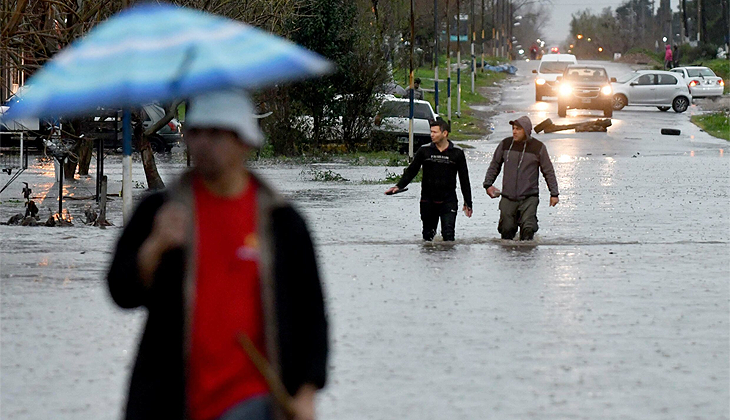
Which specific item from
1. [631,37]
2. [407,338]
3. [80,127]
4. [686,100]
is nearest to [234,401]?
[407,338]

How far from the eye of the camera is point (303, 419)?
3.58 m

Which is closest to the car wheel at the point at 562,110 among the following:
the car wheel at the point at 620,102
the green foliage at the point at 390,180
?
the car wheel at the point at 620,102

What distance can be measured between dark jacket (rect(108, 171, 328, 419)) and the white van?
164 ft

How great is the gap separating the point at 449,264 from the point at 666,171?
563 inches

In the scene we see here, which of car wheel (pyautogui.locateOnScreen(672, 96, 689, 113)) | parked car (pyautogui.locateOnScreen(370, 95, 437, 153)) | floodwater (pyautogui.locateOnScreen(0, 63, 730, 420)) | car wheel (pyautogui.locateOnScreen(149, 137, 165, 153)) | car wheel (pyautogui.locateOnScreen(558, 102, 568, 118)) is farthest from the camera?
car wheel (pyautogui.locateOnScreen(672, 96, 689, 113))

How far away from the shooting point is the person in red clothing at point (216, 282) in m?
3.53

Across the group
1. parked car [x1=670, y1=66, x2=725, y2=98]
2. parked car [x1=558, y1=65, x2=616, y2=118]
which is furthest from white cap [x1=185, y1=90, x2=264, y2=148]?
parked car [x1=670, y1=66, x2=725, y2=98]

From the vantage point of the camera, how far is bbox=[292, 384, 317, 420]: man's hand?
3582 millimetres

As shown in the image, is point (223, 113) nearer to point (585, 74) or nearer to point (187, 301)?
point (187, 301)

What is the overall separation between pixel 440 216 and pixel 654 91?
40.0 meters

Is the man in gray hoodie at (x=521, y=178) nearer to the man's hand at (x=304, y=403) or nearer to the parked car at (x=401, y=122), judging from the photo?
the man's hand at (x=304, y=403)

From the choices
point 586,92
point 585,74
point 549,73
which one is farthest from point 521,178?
point 549,73

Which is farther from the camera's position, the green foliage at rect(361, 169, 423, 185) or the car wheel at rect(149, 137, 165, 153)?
the car wheel at rect(149, 137, 165, 153)

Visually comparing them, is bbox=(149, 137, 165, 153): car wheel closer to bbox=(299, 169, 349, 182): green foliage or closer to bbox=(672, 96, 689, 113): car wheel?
bbox=(299, 169, 349, 182): green foliage
